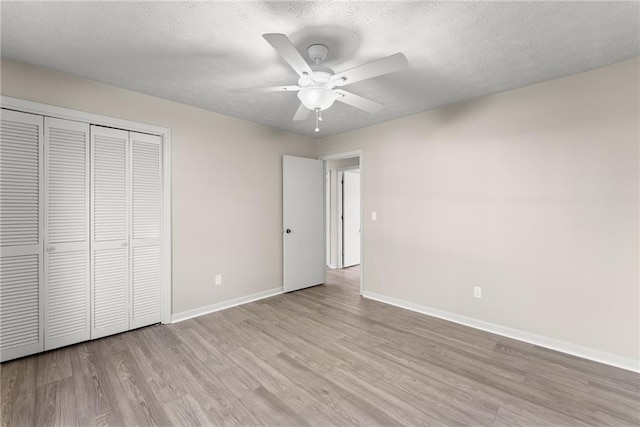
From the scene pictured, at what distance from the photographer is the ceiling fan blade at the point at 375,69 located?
64.0 inches

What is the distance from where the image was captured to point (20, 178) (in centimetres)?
229

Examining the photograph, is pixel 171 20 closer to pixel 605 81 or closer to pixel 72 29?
pixel 72 29

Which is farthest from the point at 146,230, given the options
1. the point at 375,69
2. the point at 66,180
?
the point at 375,69

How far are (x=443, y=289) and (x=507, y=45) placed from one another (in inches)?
94.1

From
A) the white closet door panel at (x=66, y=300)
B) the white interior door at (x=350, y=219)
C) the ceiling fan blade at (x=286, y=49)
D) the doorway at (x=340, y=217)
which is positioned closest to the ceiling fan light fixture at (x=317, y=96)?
the ceiling fan blade at (x=286, y=49)

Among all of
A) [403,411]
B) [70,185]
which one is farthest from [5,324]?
[403,411]

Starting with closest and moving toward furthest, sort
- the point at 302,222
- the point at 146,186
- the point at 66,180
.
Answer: the point at 66,180 < the point at 146,186 < the point at 302,222

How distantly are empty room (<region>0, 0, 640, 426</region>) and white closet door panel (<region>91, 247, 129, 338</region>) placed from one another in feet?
0.06

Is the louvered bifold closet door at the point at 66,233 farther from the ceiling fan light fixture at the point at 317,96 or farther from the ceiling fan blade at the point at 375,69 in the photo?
the ceiling fan blade at the point at 375,69

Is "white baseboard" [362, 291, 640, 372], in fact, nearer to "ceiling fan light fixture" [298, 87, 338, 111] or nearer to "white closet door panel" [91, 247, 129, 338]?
"ceiling fan light fixture" [298, 87, 338, 111]

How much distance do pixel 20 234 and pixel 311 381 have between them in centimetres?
257

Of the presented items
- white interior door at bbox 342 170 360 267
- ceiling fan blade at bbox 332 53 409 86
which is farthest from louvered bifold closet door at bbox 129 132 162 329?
white interior door at bbox 342 170 360 267

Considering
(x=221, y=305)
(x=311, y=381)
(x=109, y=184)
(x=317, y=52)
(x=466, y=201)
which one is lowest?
(x=311, y=381)

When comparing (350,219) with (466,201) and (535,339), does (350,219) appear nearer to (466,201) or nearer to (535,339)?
(466,201)
